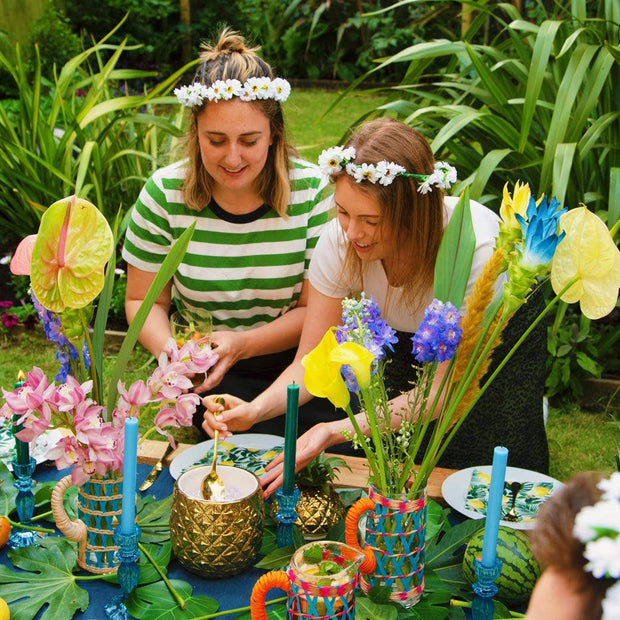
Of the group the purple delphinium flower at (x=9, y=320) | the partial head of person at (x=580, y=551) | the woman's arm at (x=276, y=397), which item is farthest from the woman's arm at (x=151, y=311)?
the purple delphinium flower at (x=9, y=320)

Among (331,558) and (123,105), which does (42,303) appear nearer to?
(331,558)

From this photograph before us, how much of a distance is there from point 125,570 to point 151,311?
1190 millimetres

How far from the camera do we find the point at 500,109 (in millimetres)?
3428

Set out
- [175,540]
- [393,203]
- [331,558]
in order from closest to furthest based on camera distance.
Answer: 1. [331,558]
2. [175,540]
3. [393,203]

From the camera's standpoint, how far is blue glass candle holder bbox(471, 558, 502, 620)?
1.10 metres

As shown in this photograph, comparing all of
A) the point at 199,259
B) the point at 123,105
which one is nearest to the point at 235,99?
the point at 199,259

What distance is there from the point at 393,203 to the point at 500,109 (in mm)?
1893

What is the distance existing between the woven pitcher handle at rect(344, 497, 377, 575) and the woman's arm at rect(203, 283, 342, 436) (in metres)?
0.35

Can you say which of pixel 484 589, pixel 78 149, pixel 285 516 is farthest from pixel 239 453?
pixel 78 149

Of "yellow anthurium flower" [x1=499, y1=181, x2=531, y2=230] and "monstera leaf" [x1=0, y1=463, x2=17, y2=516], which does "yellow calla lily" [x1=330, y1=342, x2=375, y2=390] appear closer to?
"yellow anthurium flower" [x1=499, y1=181, x2=531, y2=230]

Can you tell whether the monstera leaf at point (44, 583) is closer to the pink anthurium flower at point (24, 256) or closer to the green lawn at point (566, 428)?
the pink anthurium flower at point (24, 256)

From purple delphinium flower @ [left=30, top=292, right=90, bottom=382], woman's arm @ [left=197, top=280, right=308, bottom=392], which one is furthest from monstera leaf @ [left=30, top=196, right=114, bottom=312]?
woman's arm @ [left=197, top=280, right=308, bottom=392]

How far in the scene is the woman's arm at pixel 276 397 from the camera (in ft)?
5.30

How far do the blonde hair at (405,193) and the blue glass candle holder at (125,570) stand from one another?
0.85m
